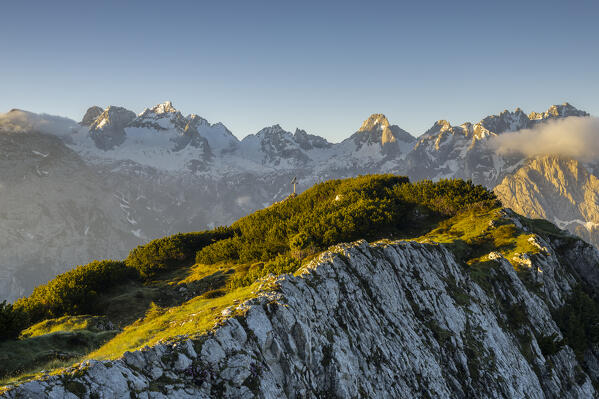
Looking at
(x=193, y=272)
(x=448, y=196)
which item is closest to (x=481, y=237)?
(x=448, y=196)

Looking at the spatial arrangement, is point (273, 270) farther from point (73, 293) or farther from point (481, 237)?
point (481, 237)

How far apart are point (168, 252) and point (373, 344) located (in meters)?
48.4

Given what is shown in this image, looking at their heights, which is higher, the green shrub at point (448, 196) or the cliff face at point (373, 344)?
the green shrub at point (448, 196)

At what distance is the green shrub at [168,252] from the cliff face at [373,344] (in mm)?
39287

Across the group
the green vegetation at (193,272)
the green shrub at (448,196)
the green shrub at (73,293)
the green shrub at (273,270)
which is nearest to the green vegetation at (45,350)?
the green vegetation at (193,272)

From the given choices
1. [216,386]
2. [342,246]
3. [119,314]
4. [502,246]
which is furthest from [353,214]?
[216,386]

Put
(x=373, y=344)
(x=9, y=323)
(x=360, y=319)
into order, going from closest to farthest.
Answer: (x=373, y=344), (x=360, y=319), (x=9, y=323)

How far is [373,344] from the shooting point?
799 inches

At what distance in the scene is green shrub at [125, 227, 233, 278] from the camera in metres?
55.6

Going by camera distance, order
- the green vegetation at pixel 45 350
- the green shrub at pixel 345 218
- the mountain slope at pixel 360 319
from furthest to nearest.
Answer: the green shrub at pixel 345 218, the green vegetation at pixel 45 350, the mountain slope at pixel 360 319

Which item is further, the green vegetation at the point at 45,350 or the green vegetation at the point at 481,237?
the green vegetation at the point at 481,237

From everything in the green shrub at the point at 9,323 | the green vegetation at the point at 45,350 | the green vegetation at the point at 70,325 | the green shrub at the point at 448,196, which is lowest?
the green vegetation at the point at 70,325

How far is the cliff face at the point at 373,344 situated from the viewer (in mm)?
13211

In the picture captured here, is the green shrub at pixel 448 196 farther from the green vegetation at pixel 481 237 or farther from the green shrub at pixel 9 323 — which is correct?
the green shrub at pixel 9 323
